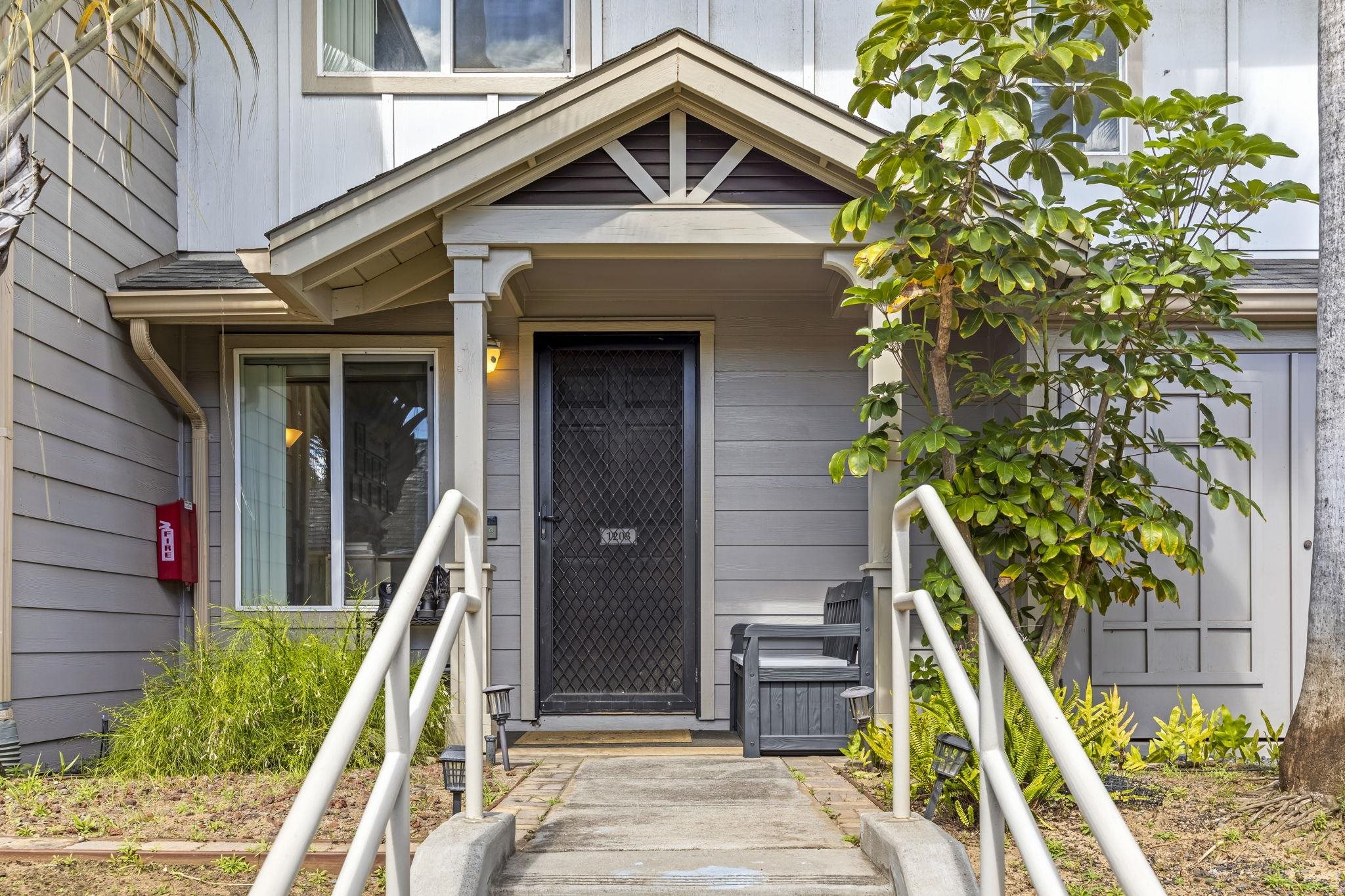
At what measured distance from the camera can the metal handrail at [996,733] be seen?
1.95 meters

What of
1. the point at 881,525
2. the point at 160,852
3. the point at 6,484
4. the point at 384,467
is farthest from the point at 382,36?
the point at 160,852

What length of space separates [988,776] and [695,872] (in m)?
0.90

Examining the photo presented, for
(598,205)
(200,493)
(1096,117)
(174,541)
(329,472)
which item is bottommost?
(174,541)

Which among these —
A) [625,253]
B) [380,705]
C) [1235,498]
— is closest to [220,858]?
[380,705]

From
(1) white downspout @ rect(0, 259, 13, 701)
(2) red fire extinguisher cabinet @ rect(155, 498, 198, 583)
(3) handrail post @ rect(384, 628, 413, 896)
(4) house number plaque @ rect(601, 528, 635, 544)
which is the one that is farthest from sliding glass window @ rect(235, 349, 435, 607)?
(3) handrail post @ rect(384, 628, 413, 896)

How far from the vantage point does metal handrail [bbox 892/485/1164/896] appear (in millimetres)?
1950

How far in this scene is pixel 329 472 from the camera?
258 inches

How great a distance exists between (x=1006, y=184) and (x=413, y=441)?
3.57m

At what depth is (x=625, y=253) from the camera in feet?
17.2

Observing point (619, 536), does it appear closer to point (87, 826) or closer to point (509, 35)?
point (509, 35)

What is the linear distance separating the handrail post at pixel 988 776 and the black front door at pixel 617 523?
4039 millimetres

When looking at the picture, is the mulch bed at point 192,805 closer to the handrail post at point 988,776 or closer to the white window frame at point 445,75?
the handrail post at point 988,776

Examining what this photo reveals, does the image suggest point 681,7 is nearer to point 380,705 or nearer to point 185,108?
point 185,108

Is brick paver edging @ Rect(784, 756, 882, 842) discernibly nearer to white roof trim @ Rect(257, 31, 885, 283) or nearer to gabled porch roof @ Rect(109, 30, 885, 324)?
gabled porch roof @ Rect(109, 30, 885, 324)
